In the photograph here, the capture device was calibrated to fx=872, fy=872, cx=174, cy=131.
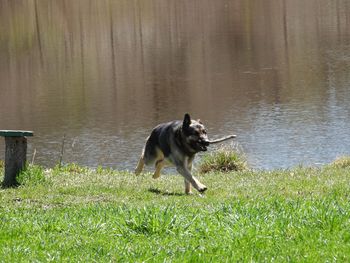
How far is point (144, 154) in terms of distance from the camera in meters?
15.1

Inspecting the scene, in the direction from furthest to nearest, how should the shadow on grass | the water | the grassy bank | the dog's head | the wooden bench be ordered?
the water → the wooden bench → the dog's head → the shadow on grass → the grassy bank

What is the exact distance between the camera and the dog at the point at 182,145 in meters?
13.5

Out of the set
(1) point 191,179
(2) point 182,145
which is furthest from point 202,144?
(1) point 191,179

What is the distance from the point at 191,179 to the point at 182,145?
2.00 feet

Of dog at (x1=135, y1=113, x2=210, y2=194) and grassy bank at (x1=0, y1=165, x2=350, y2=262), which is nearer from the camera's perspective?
grassy bank at (x1=0, y1=165, x2=350, y2=262)

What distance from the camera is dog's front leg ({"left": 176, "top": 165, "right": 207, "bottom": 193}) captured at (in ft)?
43.5

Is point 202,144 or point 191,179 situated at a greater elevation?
point 202,144

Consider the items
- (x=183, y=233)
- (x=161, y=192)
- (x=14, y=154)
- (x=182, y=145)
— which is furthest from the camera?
(x=14, y=154)

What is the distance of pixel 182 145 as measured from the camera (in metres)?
13.7

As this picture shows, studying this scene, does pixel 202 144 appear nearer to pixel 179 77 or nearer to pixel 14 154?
pixel 14 154

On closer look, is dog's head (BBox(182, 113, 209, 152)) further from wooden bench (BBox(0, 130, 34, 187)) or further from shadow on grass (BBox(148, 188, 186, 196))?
wooden bench (BBox(0, 130, 34, 187))

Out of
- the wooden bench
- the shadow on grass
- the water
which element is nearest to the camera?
the shadow on grass

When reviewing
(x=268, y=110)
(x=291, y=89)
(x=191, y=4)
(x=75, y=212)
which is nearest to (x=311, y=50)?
(x=291, y=89)

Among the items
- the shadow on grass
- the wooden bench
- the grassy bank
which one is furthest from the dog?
the grassy bank
